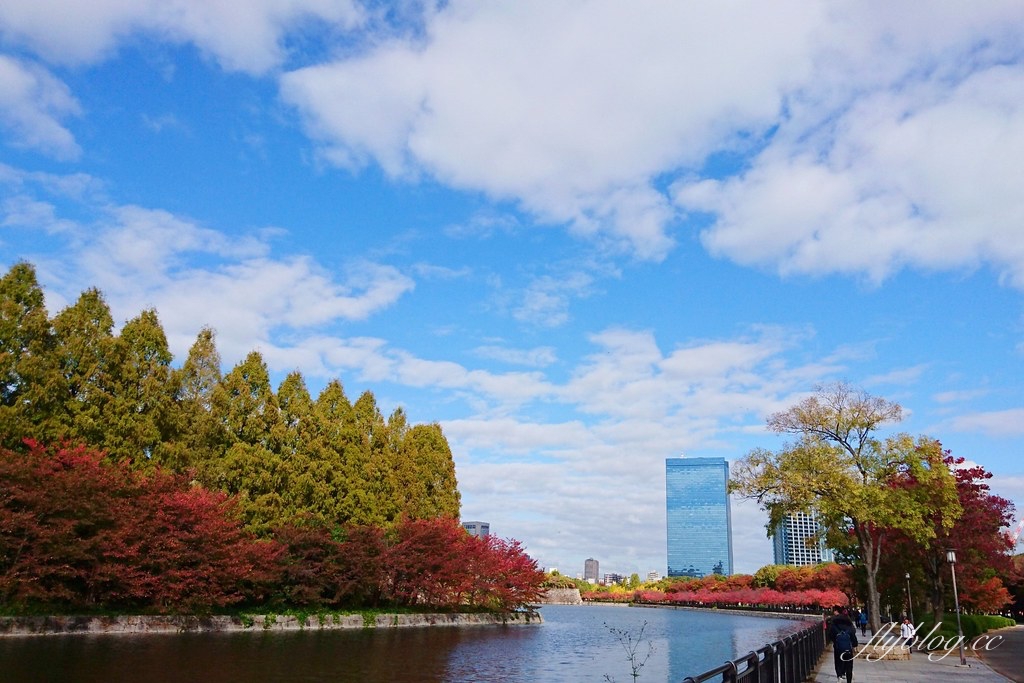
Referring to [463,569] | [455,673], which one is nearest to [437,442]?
[463,569]

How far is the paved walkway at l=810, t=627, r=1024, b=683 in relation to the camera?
1655cm

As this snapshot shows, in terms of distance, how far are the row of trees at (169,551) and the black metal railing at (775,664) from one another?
72.8 feet

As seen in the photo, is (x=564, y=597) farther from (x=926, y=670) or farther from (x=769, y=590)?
(x=926, y=670)

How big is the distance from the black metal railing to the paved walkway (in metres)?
0.64

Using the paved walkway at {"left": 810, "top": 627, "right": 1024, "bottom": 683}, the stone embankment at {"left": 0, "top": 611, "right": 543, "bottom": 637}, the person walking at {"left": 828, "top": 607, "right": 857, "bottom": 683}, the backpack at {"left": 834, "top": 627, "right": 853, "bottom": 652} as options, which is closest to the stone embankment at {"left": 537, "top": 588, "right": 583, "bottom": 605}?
the stone embankment at {"left": 0, "top": 611, "right": 543, "bottom": 637}

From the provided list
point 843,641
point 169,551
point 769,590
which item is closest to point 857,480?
point 843,641

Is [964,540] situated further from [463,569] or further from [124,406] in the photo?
[124,406]

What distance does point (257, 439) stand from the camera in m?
40.9

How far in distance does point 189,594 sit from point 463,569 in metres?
17.2

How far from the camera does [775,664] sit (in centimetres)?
1079

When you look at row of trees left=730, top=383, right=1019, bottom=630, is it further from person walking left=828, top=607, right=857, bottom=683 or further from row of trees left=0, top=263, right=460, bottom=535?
row of trees left=0, top=263, right=460, bottom=535

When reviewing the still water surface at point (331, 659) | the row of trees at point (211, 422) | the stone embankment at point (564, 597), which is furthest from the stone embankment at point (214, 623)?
the stone embankment at point (564, 597)

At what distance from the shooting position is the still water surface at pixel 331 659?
663 inches

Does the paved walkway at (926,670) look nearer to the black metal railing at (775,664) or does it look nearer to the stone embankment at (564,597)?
the black metal railing at (775,664)
